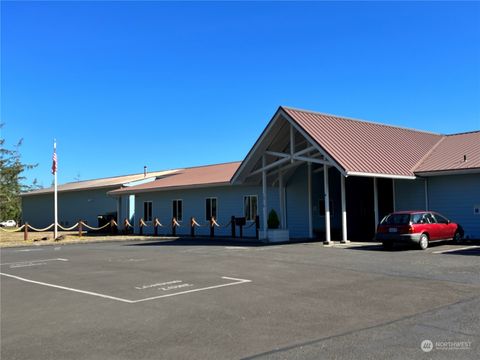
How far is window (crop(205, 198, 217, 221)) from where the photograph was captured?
101 feet

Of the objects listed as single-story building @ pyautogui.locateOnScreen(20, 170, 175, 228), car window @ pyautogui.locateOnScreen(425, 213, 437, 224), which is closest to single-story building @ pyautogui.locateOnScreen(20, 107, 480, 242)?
car window @ pyautogui.locateOnScreen(425, 213, 437, 224)

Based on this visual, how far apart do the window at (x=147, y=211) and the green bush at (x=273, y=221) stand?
1395cm

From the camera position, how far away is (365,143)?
23.2 metres

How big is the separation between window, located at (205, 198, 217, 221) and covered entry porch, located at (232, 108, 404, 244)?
3.96 m

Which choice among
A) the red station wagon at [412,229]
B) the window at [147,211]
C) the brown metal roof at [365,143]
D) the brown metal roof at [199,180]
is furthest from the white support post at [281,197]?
the window at [147,211]

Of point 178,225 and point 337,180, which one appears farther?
point 178,225

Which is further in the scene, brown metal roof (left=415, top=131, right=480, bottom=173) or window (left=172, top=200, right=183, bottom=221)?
window (left=172, top=200, right=183, bottom=221)

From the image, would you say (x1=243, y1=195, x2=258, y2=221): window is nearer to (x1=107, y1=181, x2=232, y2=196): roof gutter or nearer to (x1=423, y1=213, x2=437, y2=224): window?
(x1=107, y1=181, x2=232, y2=196): roof gutter

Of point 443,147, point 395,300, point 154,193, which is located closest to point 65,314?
point 395,300

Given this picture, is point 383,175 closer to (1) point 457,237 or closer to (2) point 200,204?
(1) point 457,237

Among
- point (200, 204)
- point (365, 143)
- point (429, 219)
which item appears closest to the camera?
point (429, 219)

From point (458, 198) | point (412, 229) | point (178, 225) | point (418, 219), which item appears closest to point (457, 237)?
point (458, 198)

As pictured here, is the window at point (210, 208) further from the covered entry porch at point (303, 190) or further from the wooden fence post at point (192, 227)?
the covered entry porch at point (303, 190)

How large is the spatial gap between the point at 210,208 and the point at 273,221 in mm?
7567
